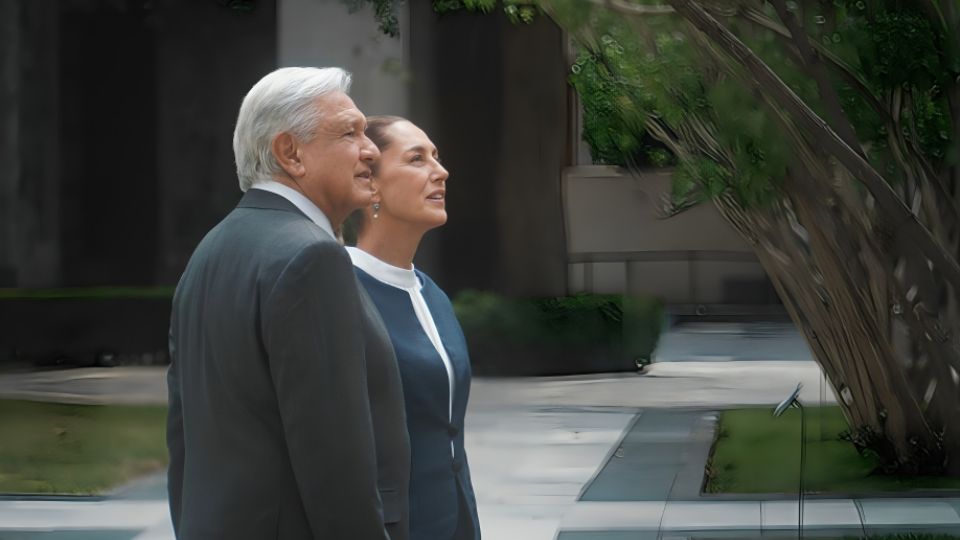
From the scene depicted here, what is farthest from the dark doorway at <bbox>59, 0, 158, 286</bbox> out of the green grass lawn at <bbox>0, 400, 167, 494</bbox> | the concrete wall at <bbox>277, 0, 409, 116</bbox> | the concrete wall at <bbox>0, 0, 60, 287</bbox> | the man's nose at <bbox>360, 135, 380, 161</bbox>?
the man's nose at <bbox>360, 135, 380, 161</bbox>

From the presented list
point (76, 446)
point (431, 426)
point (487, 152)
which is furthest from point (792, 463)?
point (487, 152)

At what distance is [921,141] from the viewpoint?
989cm

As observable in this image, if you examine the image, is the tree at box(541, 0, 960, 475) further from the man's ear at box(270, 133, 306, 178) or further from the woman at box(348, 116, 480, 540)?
the man's ear at box(270, 133, 306, 178)

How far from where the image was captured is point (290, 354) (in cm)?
230

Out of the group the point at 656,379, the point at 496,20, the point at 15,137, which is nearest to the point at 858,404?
the point at 656,379

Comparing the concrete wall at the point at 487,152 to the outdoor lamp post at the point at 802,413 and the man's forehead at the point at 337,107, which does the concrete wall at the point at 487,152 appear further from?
the man's forehead at the point at 337,107

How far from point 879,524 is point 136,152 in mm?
15966

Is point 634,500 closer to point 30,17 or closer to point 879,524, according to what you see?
point 879,524

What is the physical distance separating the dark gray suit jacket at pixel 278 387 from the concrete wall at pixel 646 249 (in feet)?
52.4

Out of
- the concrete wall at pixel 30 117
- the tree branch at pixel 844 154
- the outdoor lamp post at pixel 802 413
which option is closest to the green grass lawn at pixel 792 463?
the outdoor lamp post at pixel 802 413

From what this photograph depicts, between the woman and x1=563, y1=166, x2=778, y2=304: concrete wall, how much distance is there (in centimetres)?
1517

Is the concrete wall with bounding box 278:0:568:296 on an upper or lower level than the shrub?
upper

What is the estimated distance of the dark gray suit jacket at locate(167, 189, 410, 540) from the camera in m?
2.30

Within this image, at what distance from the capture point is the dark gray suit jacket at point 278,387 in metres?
2.30
